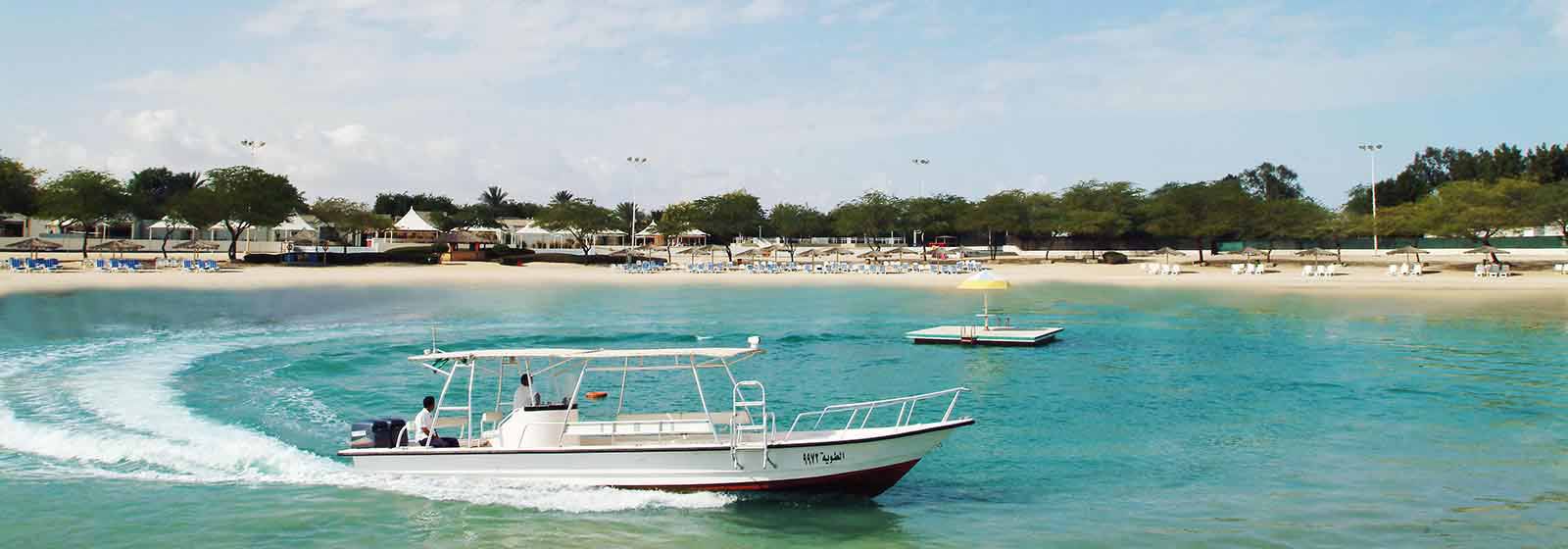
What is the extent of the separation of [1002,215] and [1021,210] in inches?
179

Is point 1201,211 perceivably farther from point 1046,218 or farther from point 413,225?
point 413,225

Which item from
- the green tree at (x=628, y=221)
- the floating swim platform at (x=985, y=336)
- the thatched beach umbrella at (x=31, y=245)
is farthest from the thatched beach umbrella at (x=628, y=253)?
the floating swim platform at (x=985, y=336)

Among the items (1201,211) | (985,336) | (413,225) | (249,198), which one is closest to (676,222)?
(413,225)

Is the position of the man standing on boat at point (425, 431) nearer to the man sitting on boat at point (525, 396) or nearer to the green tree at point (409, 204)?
the man sitting on boat at point (525, 396)

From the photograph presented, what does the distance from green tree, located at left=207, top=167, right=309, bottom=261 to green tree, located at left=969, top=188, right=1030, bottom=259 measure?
61.0 meters

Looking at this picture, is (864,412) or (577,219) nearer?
(864,412)

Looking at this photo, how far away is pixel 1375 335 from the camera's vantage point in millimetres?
32312

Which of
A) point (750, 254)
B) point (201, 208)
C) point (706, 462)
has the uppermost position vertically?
point (201, 208)

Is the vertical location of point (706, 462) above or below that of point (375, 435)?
below

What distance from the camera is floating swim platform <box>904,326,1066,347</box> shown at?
30.4 meters

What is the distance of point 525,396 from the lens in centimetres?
1386

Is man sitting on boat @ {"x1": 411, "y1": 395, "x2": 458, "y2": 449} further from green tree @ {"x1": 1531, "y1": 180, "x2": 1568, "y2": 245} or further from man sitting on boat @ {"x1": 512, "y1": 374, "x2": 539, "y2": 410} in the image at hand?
green tree @ {"x1": 1531, "y1": 180, "x2": 1568, "y2": 245}

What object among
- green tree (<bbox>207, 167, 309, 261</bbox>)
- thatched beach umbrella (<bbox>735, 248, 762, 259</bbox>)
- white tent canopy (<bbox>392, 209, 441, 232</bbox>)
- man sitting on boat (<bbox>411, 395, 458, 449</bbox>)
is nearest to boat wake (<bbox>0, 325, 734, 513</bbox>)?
man sitting on boat (<bbox>411, 395, 458, 449</bbox>)

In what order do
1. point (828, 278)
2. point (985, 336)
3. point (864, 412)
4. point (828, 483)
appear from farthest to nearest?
point (828, 278)
point (985, 336)
point (864, 412)
point (828, 483)
